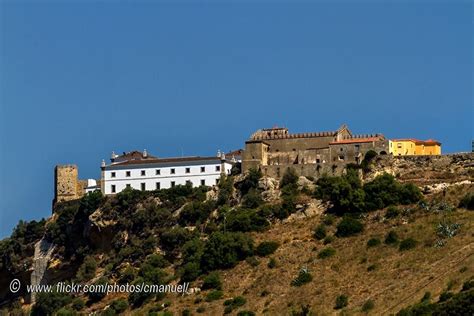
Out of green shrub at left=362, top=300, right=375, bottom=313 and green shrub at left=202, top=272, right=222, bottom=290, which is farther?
green shrub at left=202, top=272, right=222, bottom=290

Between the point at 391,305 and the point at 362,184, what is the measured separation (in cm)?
2131

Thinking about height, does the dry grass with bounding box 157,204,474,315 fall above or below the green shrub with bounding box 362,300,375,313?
above

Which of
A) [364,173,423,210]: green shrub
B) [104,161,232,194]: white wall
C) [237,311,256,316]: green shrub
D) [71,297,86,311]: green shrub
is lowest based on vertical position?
[237,311,256,316]: green shrub

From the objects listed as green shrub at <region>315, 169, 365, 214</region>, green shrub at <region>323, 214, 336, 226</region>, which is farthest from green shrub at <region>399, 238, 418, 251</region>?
green shrub at <region>323, 214, 336, 226</region>

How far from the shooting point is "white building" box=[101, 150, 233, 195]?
9900cm

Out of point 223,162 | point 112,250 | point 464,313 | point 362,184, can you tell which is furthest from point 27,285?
point 464,313

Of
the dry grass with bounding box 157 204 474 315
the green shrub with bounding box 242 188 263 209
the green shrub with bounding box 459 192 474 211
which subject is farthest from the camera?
the green shrub with bounding box 242 188 263 209

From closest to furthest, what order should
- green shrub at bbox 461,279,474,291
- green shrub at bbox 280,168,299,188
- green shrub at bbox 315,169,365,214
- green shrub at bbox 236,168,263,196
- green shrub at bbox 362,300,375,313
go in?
green shrub at bbox 461,279,474,291
green shrub at bbox 362,300,375,313
green shrub at bbox 315,169,365,214
green shrub at bbox 280,168,299,188
green shrub at bbox 236,168,263,196

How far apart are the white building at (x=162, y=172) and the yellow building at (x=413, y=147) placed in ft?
44.5

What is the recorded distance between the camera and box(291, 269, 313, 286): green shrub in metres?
81.1

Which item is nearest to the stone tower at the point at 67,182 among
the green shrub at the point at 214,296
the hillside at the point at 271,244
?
the hillside at the point at 271,244

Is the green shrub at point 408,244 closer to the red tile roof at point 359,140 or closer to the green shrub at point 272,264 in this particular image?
the green shrub at point 272,264

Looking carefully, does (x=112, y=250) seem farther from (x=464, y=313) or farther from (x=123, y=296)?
(x=464, y=313)

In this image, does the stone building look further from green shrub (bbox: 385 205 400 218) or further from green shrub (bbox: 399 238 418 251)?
green shrub (bbox: 399 238 418 251)
